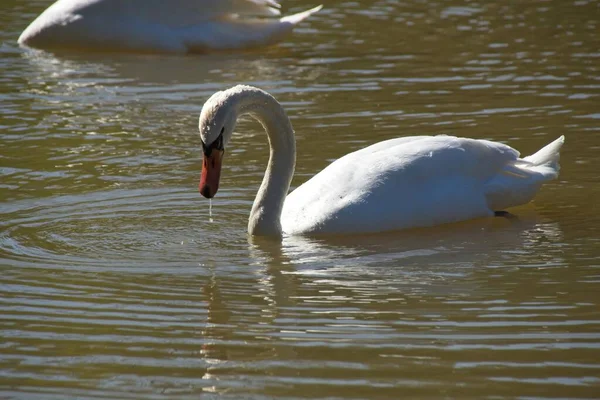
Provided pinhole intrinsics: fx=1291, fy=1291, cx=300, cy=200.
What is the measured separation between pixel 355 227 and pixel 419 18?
9.15 metres

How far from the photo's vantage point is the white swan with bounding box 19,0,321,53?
16.1 metres

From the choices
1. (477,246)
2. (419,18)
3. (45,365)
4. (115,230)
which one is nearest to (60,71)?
(419,18)

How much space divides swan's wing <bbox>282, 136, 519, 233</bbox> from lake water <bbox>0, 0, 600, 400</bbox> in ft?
0.47

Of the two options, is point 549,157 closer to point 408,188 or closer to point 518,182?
point 518,182

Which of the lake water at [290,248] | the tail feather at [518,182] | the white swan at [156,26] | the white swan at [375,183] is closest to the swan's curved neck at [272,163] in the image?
the white swan at [375,183]

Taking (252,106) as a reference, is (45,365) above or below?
below

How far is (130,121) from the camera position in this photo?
12.2 meters

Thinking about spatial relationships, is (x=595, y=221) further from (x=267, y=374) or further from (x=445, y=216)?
(x=267, y=374)

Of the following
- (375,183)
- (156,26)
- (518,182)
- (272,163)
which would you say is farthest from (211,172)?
(156,26)

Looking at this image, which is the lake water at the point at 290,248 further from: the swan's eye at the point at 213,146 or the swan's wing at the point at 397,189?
the swan's eye at the point at 213,146

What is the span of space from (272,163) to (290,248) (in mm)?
738

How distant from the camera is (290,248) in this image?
27.7ft

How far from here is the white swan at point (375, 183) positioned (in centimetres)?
846

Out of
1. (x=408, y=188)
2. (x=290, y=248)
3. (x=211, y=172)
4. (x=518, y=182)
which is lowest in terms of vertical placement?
(x=290, y=248)
